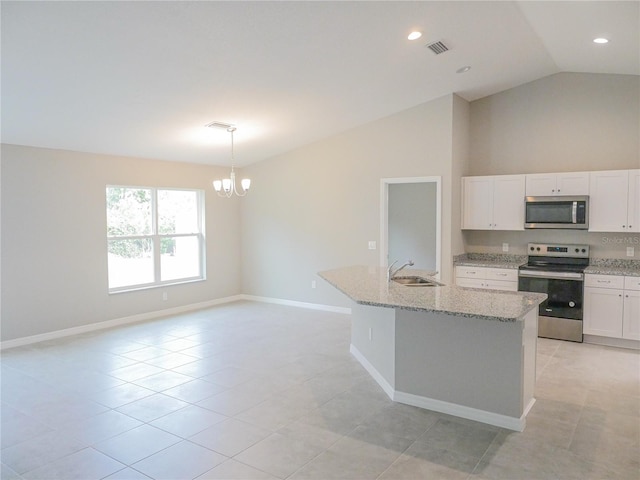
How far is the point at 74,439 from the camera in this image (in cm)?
313

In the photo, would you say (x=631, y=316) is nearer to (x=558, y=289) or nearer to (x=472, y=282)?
(x=558, y=289)

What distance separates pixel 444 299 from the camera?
334 centimetres

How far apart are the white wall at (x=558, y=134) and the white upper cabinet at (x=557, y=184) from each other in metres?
0.35

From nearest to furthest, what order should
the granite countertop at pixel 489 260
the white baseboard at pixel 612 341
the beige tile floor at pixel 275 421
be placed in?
the beige tile floor at pixel 275 421 < the white baseboard at pixel 612 341 < the granite countertop at pixel 489 260

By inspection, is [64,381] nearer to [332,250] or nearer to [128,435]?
[128,435]

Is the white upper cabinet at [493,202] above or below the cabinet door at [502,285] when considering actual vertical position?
above

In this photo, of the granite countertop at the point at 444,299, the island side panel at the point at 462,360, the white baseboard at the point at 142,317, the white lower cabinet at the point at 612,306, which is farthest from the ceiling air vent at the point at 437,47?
the white baseboard at the point at 142,317

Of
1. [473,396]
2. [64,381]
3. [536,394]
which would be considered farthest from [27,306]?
[536,394]

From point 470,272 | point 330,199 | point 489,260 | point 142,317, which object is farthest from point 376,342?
point 142,317

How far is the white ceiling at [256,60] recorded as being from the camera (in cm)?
336

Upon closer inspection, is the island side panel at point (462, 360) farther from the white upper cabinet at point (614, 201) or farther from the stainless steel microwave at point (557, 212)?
the white upper cabinet at point (614, 201)

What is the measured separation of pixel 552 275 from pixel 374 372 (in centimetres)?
277

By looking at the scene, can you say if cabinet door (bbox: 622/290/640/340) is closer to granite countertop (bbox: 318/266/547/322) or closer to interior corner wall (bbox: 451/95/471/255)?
interior corner wall (bbox: 451/95/471/255)

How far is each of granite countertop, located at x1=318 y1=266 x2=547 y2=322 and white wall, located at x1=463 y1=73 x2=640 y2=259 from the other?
112 inches
